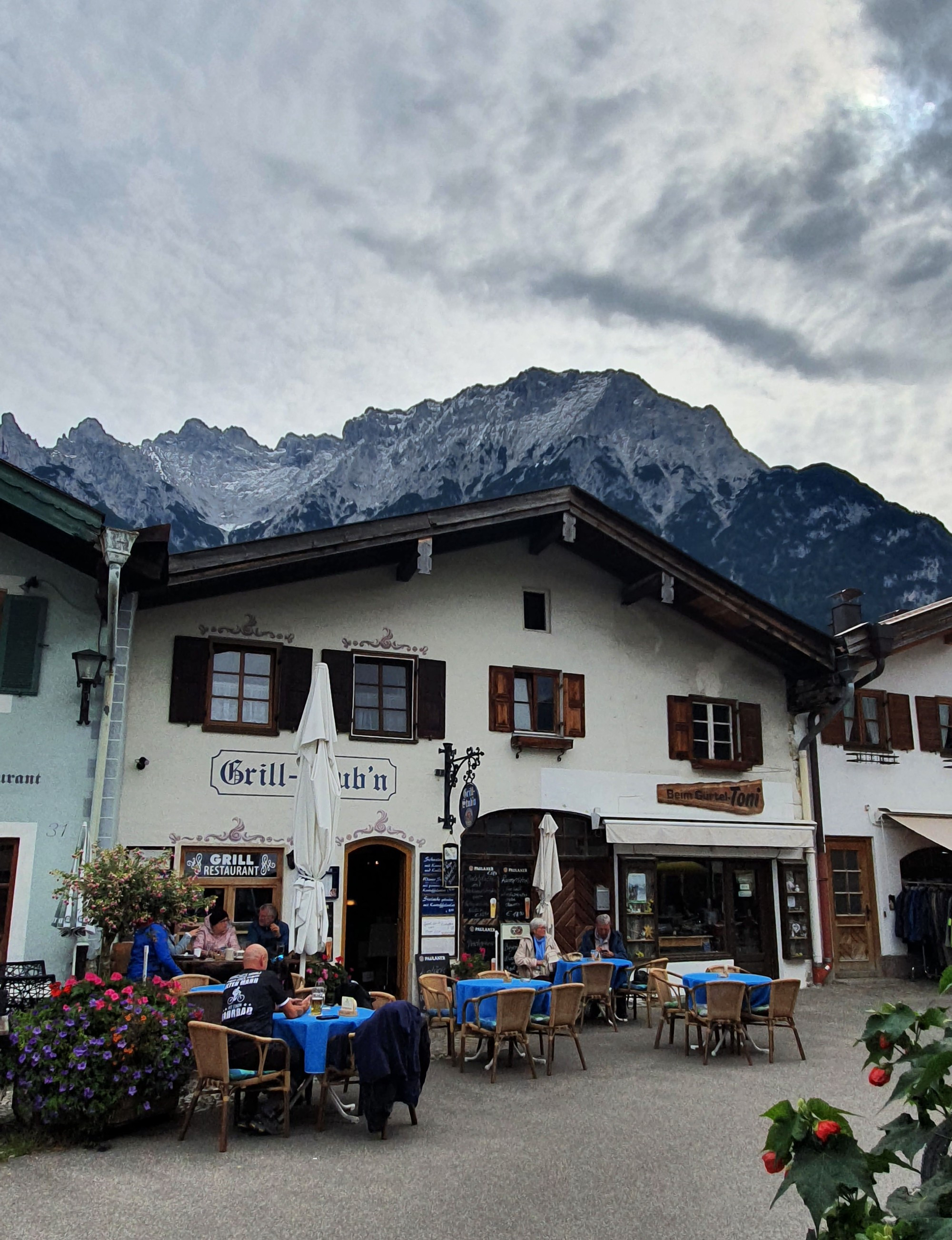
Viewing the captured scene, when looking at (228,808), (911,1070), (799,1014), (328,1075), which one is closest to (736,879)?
(799,1014)

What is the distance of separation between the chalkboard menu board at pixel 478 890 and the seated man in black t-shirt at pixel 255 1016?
6.09m

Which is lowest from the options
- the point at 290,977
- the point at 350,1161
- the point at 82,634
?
the point at 350,1161

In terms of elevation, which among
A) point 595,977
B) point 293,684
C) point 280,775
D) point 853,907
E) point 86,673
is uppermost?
point 293,684

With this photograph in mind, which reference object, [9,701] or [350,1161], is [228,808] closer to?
[9,701]

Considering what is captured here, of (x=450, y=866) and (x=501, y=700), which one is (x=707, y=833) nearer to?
(x=501, y=700)

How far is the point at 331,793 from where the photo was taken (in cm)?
964

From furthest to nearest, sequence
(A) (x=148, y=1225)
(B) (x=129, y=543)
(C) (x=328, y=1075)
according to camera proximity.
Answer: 1. (B) (x=129, y=543)
2. (C) (x=328, y=1075)
3. (A) (x=148, y=1225)

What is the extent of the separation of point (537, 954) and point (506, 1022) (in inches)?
127

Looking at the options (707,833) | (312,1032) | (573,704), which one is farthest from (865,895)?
(312,1032)

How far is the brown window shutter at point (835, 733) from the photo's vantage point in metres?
15.9

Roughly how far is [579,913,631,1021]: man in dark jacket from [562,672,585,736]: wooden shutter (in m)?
2.85

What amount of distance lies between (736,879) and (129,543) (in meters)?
9.56

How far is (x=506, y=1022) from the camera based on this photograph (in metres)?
8.25

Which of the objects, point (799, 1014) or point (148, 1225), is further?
point (799, 1014)
